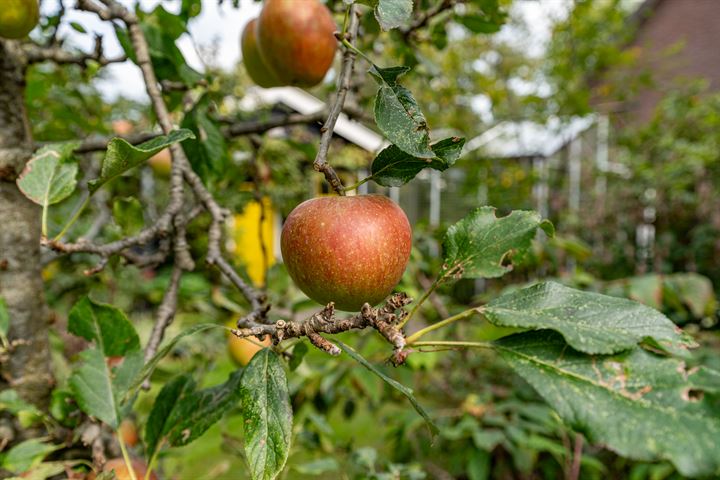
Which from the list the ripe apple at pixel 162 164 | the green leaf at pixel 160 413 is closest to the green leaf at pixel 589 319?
the green leaf at pixel 160 413

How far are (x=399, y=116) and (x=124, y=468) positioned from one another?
518 mm

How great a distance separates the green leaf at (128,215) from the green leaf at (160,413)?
0.24m

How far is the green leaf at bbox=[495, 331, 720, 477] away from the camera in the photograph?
300 millimetres

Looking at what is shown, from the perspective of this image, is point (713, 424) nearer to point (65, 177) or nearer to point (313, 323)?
point (313, 323)

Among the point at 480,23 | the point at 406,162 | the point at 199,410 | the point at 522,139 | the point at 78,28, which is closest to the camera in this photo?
the point at 406,162

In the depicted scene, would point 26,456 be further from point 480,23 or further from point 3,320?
point 480,23

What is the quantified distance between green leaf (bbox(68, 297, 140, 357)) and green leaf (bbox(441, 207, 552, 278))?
0.39m

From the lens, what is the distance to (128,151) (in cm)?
46

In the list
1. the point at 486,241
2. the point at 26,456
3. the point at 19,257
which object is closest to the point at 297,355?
the point at 486,241

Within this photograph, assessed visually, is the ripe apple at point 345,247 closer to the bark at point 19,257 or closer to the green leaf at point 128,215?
the green leaf at point 128,215

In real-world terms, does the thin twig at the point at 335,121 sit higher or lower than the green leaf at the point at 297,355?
higher

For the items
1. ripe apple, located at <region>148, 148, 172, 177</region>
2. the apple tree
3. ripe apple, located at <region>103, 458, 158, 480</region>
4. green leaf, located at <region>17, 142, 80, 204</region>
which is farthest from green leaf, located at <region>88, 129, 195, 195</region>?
ripe apple, located at <region>148, 148, 172, 177</region>

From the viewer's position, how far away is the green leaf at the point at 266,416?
1.25 feet

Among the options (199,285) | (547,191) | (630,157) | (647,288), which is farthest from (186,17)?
(547,191)
